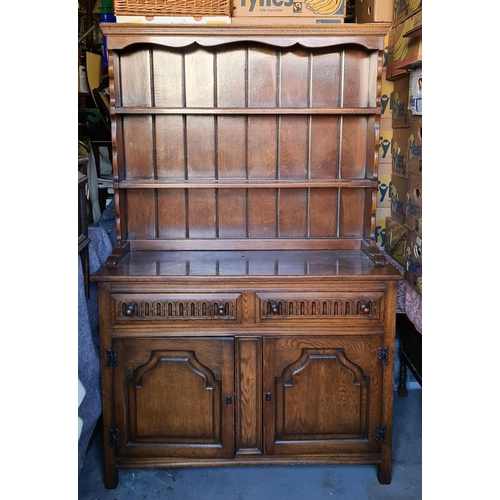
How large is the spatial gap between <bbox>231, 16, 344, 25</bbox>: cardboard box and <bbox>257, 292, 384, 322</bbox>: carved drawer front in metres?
1.12

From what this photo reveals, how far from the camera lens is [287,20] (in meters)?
2.22

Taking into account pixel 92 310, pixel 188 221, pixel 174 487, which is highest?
pixel 188 221

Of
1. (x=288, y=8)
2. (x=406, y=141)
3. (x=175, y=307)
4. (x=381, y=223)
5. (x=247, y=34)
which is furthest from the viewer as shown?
(x=381, y=223)

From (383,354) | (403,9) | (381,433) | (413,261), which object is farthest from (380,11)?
(381,433)

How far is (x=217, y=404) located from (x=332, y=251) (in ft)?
2.67

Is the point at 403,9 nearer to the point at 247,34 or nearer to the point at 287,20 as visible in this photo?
the point at 287,20

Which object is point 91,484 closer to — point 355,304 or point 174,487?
point 174,487

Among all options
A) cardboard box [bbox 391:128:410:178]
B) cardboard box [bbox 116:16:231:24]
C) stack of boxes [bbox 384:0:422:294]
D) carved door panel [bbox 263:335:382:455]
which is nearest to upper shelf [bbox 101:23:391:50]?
cardboard box [bbox 116:16:231:24]

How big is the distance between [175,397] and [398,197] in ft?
4.60

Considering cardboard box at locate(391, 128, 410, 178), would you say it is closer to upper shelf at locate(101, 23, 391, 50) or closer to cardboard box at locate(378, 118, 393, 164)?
cardboard box at locate(378, 118, 393, 164)

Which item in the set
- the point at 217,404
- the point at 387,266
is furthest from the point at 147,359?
the point at 387,266

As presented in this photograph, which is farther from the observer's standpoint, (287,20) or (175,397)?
(287,20)

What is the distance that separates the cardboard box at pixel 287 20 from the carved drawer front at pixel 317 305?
1119mm

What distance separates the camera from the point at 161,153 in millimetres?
2330
